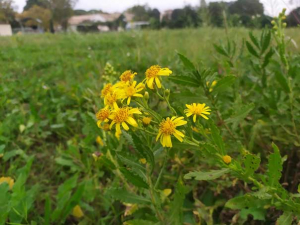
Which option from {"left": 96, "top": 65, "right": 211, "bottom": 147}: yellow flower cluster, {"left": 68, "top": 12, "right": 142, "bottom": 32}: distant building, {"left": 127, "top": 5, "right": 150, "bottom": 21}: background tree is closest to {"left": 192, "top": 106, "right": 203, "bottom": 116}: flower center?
{"left": 96, "top": 65, "right": 211, "bottom": 147}: yellow flower cluster

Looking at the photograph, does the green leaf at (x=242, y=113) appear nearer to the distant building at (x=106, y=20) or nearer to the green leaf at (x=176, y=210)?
the green leaf at (x=176, y=210)

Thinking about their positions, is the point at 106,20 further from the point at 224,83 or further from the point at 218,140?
the point at 218,140

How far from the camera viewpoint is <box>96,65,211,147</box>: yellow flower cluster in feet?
2.34

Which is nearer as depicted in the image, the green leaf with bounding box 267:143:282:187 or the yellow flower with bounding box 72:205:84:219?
the green leaf with bounding box 267:143:282:187

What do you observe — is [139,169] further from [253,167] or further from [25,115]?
[25,115]

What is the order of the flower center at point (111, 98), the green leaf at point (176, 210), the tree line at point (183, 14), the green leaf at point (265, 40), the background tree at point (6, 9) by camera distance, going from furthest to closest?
the background tree at point (6, 9) → the tree line at point (183, 14) → the green leaf at point (265, 40) → the green leaf at point (176, 210) → the flower center at point (111, 98)

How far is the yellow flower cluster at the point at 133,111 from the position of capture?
0.71 metres

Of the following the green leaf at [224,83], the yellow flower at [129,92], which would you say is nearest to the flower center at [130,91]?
the yellow flower at [129,92]

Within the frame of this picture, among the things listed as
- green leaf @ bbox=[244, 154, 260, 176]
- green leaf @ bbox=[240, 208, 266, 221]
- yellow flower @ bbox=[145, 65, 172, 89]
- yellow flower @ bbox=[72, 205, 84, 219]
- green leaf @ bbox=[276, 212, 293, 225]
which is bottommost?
yellow flower @ bbox=[72, 205, 84, 219]

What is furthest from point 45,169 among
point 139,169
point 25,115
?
point 139,169

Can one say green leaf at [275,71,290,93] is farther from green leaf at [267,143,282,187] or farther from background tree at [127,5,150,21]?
background tree at [127,5,150,21]

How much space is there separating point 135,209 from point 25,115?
1.36 meters

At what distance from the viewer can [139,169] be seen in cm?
91

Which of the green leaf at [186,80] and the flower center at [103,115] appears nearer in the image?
the flower center at [103,115]
